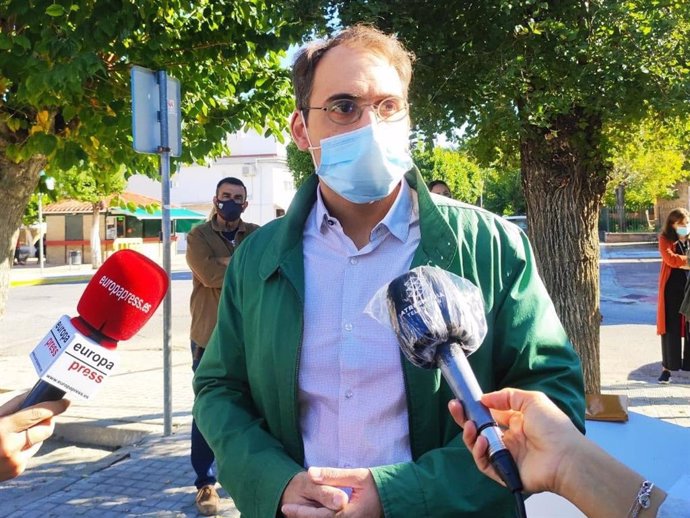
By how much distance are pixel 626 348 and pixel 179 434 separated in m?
6.82

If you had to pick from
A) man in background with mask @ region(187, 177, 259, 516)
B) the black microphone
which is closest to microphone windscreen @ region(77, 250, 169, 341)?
the black microphone

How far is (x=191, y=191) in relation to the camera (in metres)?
45.7

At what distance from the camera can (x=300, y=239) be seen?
189 centimetres

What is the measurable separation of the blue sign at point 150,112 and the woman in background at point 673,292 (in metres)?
5.59

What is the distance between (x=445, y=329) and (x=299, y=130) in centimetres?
102

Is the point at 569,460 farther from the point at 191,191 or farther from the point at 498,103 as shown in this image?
the point at 191,191

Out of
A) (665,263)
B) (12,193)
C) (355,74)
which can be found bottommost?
(665,263)

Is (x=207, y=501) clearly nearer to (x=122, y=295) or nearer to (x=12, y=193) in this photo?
(x=122, y=295)

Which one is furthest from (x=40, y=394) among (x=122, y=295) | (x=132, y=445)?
(x=132, y=445)

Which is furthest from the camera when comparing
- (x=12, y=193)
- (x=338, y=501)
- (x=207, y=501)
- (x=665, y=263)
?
(x=665, y=263)

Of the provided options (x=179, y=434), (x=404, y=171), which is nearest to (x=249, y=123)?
(x=179, y=434)

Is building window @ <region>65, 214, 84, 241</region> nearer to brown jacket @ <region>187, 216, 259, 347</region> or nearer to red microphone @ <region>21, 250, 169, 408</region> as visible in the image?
brown jacket @ <region>187, 216, 259, 347</region>

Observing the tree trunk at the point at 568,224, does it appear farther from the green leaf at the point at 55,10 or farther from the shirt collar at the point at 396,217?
the green leaf at the point at 55,10

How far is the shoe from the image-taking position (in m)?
4.28
